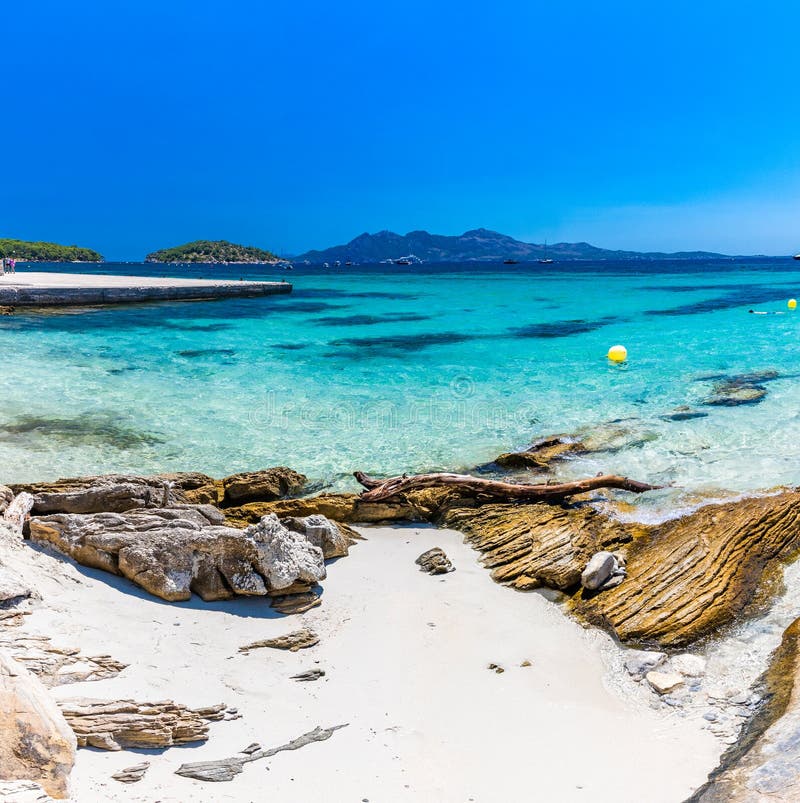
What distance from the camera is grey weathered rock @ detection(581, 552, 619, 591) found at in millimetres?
5660

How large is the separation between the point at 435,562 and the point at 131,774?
3467mm

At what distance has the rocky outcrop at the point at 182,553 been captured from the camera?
5.13 m

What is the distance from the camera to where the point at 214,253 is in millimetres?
172750

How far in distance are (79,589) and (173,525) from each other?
828mm

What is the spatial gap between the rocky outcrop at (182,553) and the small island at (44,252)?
15203 cm

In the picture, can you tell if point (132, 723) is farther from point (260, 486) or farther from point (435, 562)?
point (260, 486)

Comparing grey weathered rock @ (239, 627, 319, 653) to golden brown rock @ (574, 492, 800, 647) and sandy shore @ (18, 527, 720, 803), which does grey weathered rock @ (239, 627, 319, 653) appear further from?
golden brown rock @ (574, 492, 800, 647)

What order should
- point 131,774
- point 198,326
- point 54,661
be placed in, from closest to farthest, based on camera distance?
point 131,774 → point 54,661 → point 198,326

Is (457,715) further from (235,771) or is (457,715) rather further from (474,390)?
(474,390)

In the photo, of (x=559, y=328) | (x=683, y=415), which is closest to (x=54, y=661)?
(x=683, y=415)

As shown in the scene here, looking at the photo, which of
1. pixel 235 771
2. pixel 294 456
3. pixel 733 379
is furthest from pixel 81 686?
pixel 733 379

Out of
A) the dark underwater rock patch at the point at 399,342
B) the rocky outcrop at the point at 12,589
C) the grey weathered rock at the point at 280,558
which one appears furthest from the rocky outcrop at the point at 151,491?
the dark underwater rock patch at the point at 399,342

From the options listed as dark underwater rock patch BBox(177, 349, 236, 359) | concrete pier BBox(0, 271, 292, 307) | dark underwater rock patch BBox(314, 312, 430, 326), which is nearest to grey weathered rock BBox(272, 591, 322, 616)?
→ dark underwater rock patch BBox(177, 349, 236, 359)

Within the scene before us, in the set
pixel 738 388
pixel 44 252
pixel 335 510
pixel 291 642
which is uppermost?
pixel 44 252
